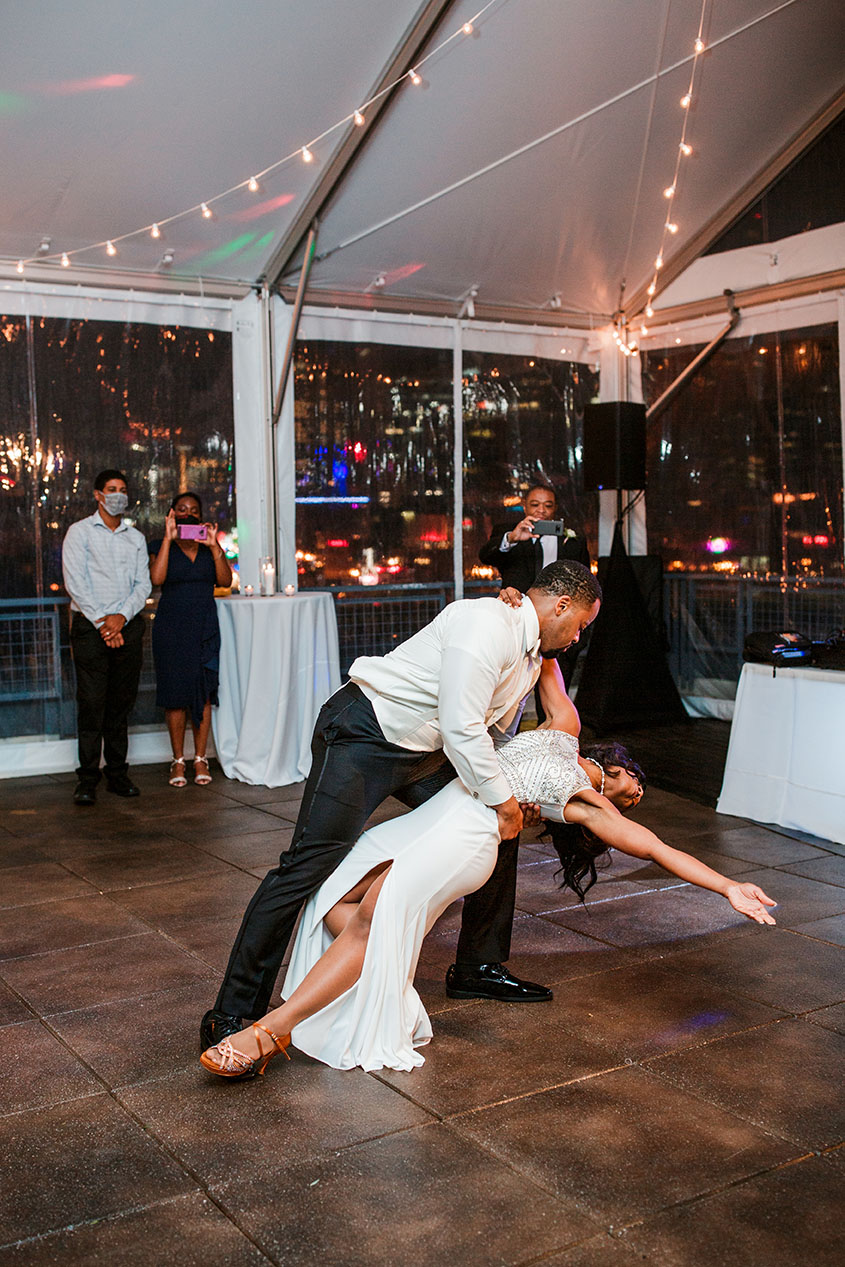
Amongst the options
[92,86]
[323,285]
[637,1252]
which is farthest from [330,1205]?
[323,285]

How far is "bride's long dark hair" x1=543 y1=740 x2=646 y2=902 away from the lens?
3.10 meters

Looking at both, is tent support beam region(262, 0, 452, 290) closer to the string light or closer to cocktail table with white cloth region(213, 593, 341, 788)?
the string light

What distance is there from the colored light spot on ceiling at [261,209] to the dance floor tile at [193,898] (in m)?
3.39

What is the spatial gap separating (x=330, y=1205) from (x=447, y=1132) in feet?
1.16

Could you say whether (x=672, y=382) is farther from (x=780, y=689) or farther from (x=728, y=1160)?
(x=728, y=1160)

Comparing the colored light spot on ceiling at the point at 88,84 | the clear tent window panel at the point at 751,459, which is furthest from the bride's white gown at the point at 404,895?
the clear tent window panel at the point at 751,459

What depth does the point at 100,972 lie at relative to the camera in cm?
344

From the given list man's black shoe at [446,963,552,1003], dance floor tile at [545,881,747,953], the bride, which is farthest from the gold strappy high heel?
dance floor tile at [545,881,747,953]

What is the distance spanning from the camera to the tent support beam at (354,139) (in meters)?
5.05

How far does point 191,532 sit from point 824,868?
11.3ft

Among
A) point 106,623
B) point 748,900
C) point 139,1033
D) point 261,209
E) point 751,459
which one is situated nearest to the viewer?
point 748,900

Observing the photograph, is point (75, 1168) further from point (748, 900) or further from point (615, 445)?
point (615, 445)

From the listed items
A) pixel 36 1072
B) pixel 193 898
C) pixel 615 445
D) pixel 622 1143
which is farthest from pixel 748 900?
pixel 615 445

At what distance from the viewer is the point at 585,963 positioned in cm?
347
